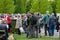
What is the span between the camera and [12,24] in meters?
28.2

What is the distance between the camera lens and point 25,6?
3686 inches

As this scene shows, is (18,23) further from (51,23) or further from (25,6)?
(25,6)

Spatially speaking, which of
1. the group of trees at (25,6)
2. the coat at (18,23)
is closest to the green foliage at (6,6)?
the group of trees at (25,6)

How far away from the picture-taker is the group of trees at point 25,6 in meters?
81.8

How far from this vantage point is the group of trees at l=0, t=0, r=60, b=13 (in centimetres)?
8181

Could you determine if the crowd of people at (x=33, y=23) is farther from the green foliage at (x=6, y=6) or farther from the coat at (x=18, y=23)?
the green foliage at (x=6, y=6)

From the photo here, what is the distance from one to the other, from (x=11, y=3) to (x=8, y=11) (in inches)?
97.0

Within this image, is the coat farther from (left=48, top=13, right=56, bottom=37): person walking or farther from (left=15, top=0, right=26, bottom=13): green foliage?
(left=15, top=0, right=26, bottom=13): green foliage

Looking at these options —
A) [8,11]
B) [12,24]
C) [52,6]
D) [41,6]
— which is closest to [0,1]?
[8,11]

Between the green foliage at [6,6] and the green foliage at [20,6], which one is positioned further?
the green foliage at [20,6]

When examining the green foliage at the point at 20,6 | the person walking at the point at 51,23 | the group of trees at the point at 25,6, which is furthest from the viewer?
the green foliage at the point at 20,6

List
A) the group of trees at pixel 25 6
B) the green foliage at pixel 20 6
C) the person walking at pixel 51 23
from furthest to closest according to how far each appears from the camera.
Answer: the green foliage at pixel 20 6, the group of trees at pixel 25 6, the person walking at pixel 51 23

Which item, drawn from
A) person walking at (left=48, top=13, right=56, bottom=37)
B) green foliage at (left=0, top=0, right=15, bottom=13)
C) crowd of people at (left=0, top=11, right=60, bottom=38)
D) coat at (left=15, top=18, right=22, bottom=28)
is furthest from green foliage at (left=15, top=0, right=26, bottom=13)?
person walking at (left=48, top=13, right=56, bottom=37)

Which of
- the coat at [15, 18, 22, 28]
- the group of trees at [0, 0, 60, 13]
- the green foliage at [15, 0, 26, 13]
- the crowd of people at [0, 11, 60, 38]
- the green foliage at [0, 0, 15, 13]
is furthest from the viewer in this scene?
the green foliage at [15, 0, 26, 13]
